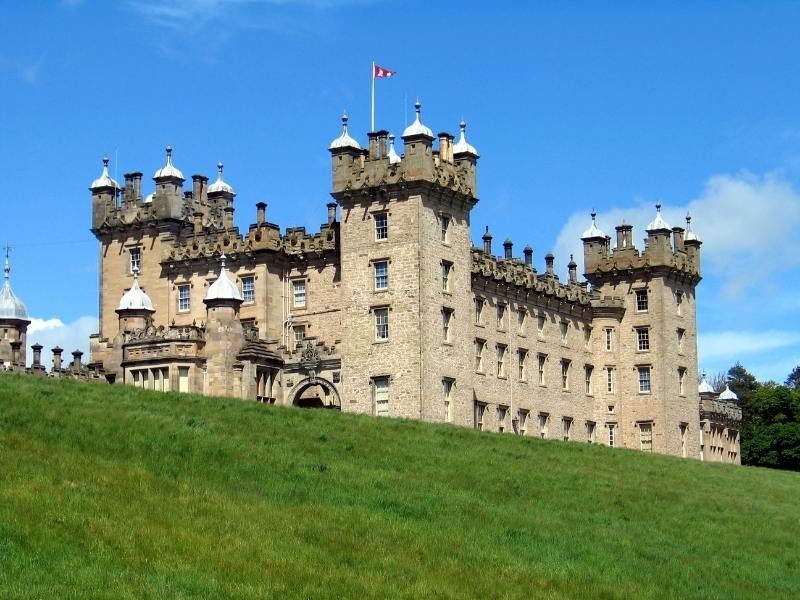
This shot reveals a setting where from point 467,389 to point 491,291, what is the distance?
26.0ft

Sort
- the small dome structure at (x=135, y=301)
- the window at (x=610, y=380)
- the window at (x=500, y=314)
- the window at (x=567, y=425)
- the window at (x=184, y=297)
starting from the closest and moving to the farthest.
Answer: the small dome structure at (x=135, y=301) < the window at (x=184, y=297) < the window at (x=500, y=314) < the window at (x=567, y=425) < the window at (x=610, y=380)

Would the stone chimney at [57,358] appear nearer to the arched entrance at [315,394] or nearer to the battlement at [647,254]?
the arched entrance at [315,394]

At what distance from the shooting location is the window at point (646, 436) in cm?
8919

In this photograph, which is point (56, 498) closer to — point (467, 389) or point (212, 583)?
point (212, 583)

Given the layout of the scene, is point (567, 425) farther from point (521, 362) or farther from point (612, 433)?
point (521, 362)

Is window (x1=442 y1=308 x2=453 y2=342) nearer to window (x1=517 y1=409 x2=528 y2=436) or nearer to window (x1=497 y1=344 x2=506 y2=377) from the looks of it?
window (x1=497 y1=344 x2=506 y2=377)

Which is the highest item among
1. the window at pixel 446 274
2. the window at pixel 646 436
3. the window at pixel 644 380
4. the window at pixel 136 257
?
the window at pixel 136 257

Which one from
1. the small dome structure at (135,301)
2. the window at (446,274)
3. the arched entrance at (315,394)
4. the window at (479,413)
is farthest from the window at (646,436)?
the small dome structure at (135,301)

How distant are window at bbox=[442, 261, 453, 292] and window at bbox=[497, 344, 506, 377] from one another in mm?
7892

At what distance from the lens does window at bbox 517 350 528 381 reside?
275 ft

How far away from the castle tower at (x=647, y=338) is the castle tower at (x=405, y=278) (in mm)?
16955

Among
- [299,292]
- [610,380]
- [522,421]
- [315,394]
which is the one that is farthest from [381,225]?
[610,380]

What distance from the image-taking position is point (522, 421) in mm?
83250

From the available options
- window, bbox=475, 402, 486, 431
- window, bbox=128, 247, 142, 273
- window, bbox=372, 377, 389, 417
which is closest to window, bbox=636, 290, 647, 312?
window, bbox=475, 402, 486, 431
